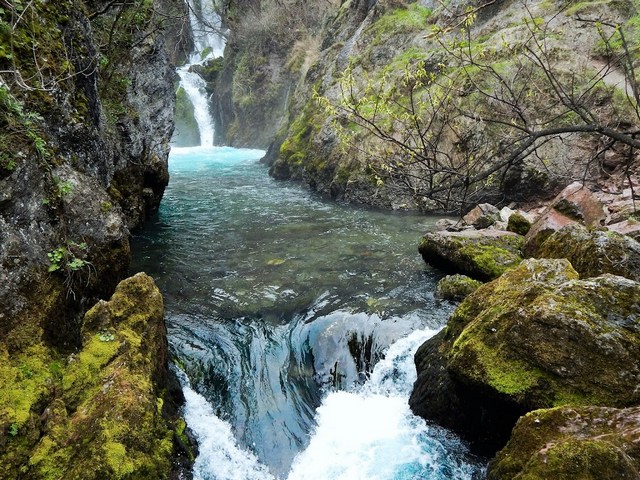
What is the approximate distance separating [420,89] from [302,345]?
602 inches

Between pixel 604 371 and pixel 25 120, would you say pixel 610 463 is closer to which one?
pixel 604 371

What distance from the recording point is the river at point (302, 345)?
525 cm

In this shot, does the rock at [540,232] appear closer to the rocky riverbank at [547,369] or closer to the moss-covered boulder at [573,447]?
the rocky riverbank at [547,369]

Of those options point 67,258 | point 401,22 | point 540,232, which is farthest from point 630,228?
point 401,22

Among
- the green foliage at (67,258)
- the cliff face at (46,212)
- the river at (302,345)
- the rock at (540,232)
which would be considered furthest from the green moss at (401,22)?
the green foliage at (67,258)

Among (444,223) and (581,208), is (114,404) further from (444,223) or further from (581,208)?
(444,223)

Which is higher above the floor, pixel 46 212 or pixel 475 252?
pixel 46 212

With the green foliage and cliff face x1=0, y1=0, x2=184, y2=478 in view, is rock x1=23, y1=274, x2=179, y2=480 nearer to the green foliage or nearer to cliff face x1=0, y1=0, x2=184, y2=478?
cliff face x1=0, y1=0, x2=184, y2=478

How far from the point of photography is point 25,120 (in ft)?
16.6

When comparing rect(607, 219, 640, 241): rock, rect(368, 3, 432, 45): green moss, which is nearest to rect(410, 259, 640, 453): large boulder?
rect(607, 219, 640, 241): rock

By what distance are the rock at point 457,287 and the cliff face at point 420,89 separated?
1.81 metres

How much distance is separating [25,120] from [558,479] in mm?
6670

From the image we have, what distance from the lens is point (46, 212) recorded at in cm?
522

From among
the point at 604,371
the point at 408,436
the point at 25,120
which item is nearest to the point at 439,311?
the point at 408,436
